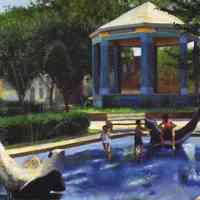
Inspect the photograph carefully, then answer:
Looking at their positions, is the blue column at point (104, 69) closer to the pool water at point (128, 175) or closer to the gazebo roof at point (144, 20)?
the gazebo roof at point (144, 20)

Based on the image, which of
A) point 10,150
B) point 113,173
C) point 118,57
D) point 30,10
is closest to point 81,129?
point 10,150

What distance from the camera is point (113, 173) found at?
12547mm

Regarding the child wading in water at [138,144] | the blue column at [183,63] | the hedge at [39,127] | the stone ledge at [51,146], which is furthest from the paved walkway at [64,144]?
the blue column at [183,63]

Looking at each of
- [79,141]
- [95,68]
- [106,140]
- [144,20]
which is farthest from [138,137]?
[95,68]

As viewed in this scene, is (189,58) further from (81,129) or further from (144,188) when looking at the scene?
(144,188)

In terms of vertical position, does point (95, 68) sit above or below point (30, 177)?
above

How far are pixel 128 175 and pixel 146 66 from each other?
715 inches

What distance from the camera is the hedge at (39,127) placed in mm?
16041

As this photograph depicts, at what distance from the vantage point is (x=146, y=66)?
30.0 m

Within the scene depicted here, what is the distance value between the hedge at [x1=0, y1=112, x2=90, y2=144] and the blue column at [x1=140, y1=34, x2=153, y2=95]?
33.6 feet

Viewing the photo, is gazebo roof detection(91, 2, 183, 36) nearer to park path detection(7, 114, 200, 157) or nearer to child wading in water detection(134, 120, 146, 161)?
park path detection(7, 114, 200, 157)

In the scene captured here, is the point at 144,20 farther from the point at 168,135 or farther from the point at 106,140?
the point at 106,140

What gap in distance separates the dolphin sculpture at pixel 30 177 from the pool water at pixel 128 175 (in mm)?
432

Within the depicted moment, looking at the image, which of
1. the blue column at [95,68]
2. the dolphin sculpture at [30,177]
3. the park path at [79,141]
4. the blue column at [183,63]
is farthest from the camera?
the blue column at [95,68]
